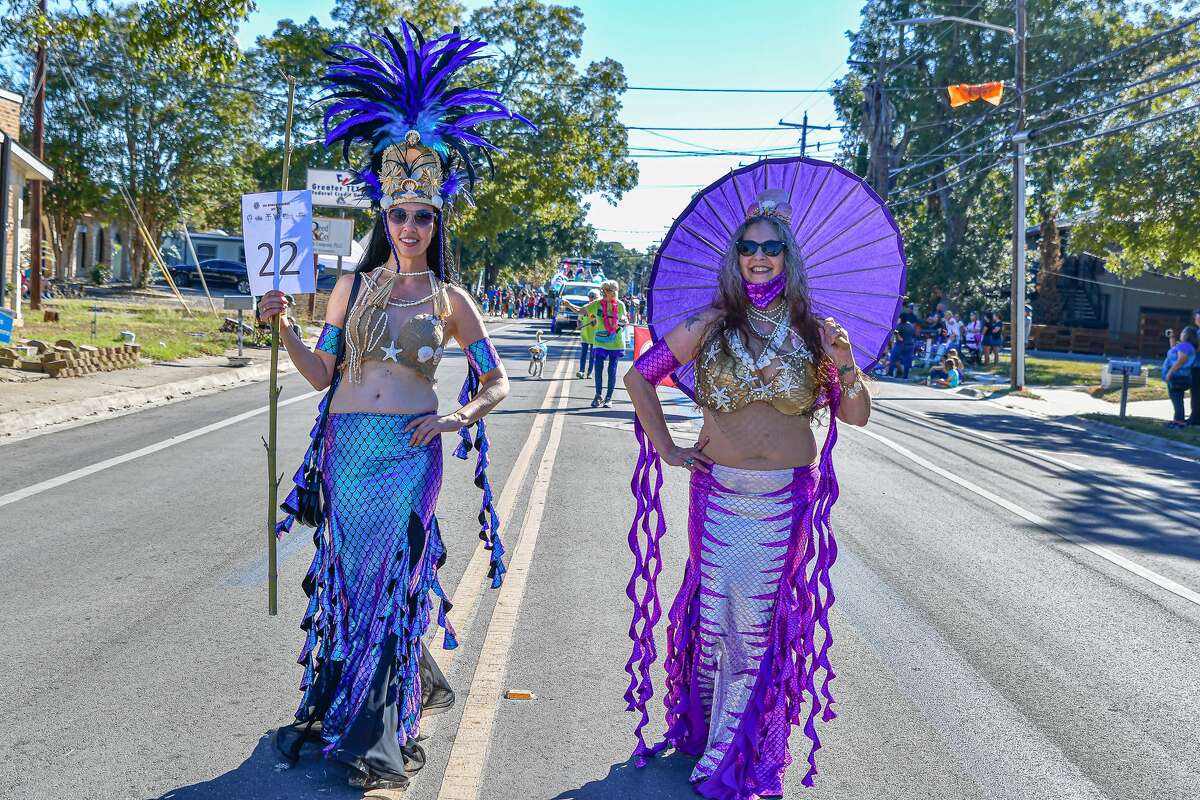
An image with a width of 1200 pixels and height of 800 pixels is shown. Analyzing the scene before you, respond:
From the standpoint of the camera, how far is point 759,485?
161 inches

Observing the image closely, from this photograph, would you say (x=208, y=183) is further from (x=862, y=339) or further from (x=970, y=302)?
(x=862, y=339)

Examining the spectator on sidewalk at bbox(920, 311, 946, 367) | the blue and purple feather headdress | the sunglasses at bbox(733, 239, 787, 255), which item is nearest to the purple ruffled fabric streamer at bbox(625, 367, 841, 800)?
the sunglasses at bbox(733, 239, 787, 255)

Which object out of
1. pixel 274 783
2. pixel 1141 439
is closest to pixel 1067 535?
pixel 274 783

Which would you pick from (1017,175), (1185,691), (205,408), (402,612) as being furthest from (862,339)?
(1017,175)

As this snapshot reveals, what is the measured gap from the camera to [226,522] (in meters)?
8.38

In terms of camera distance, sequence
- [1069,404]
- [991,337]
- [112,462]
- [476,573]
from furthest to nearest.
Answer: [991,337]
[1069,404]
[112,462]
[476,573]

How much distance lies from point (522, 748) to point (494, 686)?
68cm

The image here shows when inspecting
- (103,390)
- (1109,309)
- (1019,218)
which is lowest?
(103,390)

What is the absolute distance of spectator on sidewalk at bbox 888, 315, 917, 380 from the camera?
31250 millimetres

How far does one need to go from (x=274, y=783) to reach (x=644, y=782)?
1.28 m

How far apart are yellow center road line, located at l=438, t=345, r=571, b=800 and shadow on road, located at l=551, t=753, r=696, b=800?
0.34 metres

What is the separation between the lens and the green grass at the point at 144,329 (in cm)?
2252

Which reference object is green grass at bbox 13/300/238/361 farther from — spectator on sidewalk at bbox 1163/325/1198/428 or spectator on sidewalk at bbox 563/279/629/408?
spectator on sidewalk at bbox 1163/325/1198/428

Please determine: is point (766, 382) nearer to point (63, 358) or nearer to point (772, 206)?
point (772, 206)
